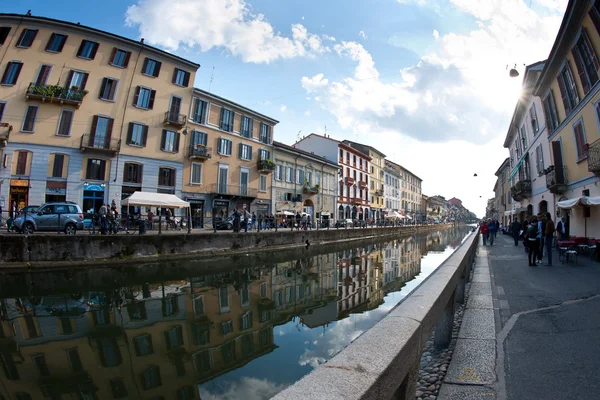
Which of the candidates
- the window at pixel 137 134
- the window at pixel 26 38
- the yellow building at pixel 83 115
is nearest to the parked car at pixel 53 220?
the yellow building at pixel 83 115

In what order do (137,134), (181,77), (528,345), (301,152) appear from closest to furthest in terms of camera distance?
(528,345) < (137,134) < (181,77) < (301,152)

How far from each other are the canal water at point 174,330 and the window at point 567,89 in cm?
1149

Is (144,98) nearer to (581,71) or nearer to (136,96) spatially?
(136,96)

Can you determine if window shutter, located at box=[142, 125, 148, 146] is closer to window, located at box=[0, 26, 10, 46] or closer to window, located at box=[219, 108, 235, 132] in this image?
window, located at box=[219, 108, 235, 132]

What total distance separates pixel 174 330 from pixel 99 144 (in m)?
22.0

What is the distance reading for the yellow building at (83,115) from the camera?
20.7 metres

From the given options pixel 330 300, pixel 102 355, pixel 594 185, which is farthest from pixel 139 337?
pixel 594 185

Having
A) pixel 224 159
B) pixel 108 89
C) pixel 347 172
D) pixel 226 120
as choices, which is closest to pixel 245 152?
pixel 224 159

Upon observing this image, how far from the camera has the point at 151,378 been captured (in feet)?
13.1

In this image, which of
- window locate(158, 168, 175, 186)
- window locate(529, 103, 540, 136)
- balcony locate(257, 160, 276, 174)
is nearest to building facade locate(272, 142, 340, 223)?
balcony locate(257, 160, 276, 174)

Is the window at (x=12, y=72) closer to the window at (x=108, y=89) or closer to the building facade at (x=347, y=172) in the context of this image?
the window at (x=108, y=89)

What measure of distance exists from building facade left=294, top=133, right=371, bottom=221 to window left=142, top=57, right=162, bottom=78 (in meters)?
26.5

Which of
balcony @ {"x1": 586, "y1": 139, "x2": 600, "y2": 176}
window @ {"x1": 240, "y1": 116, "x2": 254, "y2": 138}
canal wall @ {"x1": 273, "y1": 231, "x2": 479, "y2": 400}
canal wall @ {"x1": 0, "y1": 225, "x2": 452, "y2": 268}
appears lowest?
canal wall @ {"x1": 0, "y1": 225, "x2": 452, "y2": 268}

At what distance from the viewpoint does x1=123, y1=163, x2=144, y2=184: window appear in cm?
2355
